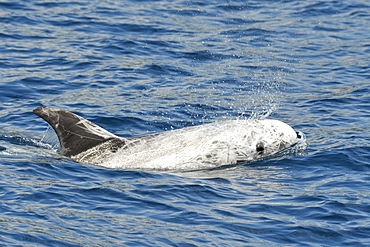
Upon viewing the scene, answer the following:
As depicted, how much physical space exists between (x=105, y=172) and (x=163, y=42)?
39.2 ft

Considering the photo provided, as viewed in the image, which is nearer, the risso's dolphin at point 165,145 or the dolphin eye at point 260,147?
the risso's dolphin at point 165,145

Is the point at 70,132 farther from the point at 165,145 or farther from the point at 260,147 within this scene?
the point at 260,147

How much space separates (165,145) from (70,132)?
1925mm

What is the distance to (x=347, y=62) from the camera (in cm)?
2256

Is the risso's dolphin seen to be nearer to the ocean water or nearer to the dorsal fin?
the dorsal fin

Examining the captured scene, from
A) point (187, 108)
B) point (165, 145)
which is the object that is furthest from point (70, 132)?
point (187, 108)

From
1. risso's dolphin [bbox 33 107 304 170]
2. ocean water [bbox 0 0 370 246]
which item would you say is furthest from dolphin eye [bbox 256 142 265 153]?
ocean water [bbox 0 0 370 246]

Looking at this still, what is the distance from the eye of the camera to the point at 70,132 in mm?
13523

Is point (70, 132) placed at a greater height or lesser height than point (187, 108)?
greater

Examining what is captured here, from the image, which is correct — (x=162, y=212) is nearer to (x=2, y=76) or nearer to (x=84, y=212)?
(x=84, y=212)

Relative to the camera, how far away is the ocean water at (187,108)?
10453mm

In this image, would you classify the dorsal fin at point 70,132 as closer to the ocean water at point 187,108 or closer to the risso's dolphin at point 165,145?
the risso's dolphin at point 165,145

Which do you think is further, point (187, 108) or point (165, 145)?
point (187, 108)

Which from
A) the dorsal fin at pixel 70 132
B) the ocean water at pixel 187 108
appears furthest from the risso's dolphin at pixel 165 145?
the ocean water at pixel 187 108
